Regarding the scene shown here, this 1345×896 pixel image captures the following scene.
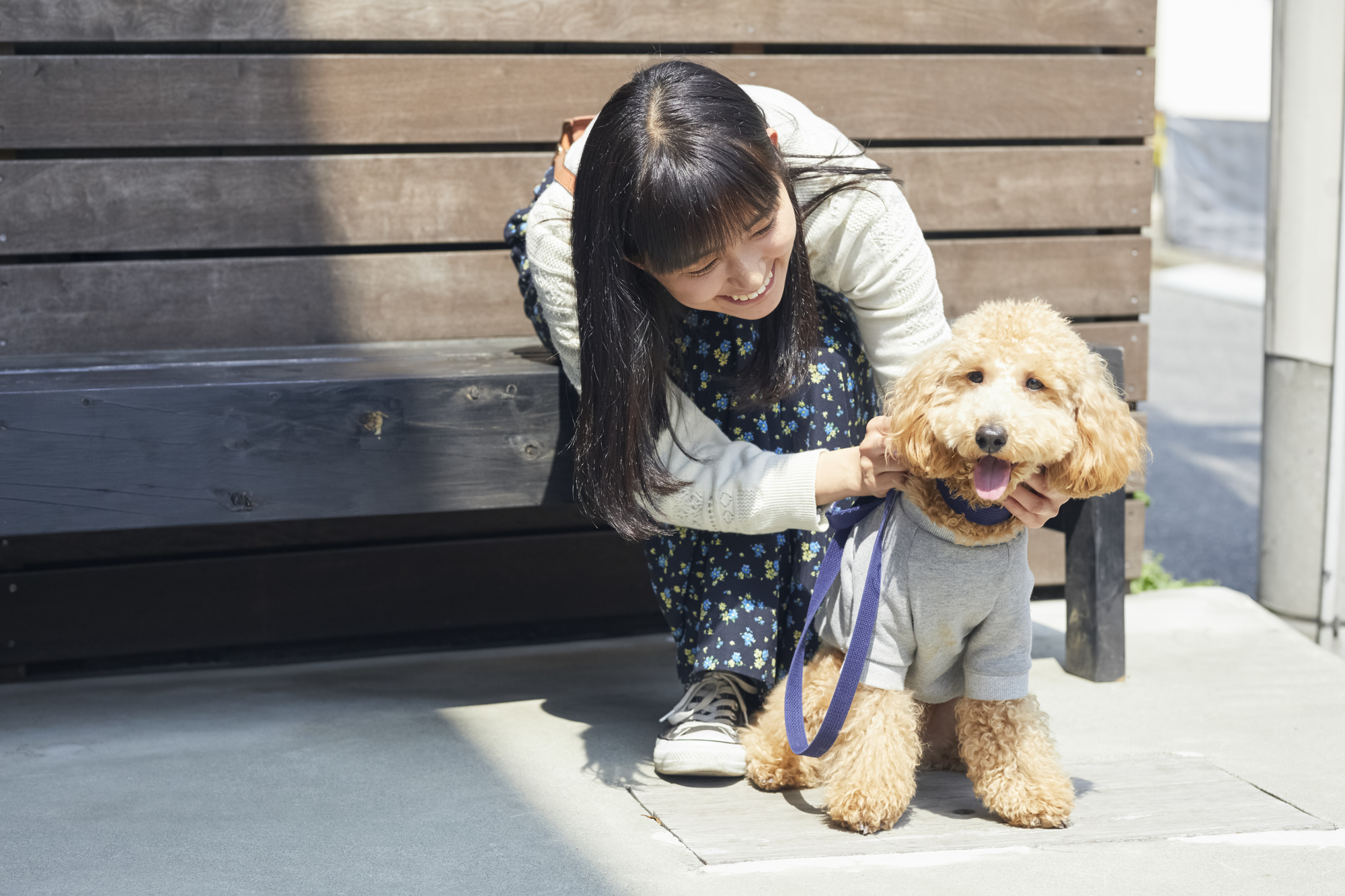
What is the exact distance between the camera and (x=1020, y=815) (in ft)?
6.18

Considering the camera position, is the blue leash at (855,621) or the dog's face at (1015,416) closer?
the dog's face at (1015,416)

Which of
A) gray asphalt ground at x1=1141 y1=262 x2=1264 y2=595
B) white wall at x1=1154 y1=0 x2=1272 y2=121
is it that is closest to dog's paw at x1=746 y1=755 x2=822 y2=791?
gray asphalt ground at x1=1141 y1=262 x2=1264 y2=595

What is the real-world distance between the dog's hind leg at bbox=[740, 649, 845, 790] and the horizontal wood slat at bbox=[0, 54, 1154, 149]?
1.55 metres

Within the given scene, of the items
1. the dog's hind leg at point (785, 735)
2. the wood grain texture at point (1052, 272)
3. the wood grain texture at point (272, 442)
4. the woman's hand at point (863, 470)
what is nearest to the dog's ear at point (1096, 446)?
the woman's hand at point (863, 470)

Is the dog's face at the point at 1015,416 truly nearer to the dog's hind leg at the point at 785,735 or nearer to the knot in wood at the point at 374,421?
the dog's hind leg at the point at 785,735

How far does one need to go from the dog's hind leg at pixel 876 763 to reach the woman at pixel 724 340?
26cm

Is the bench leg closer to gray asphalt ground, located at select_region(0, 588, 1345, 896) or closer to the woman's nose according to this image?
gray asphalt ground, located at select_region(0, 588, 1345, 896)

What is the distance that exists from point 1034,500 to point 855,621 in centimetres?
33

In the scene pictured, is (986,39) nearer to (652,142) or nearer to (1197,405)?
(652,142)

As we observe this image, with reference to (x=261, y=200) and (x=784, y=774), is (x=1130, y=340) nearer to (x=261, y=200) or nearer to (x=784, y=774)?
(x=784, y=774)

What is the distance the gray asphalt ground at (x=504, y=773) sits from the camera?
176 centimetres

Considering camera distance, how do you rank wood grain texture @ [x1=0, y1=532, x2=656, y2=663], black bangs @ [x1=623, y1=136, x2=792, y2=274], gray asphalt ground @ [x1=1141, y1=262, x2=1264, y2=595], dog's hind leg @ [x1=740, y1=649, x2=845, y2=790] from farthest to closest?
gray asphalt ground @ [x1=1141, y1=262, x2=1264, y2=595] < wood grain texture @ [x1=0, y1=532, x2=656, y2=663] < dog's hind leg @ [x1=740, y1=649, x2=845, y2=790] < black bangs @ [x1=623, y1=136, x2=792, y2=274]

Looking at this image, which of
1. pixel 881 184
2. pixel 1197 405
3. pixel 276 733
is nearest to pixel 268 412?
pixel 276 733

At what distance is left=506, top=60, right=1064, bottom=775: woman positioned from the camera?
1.79 metres
